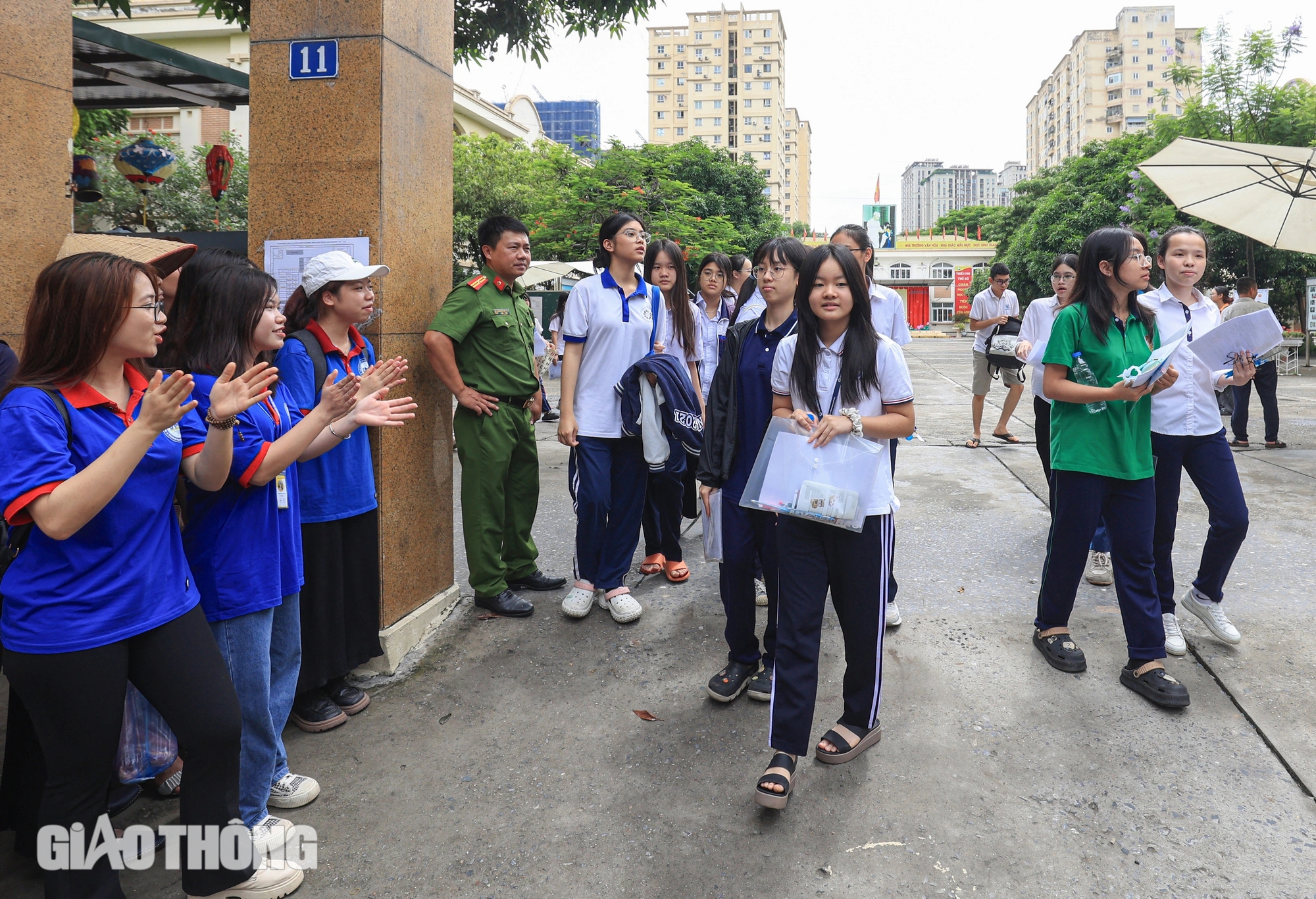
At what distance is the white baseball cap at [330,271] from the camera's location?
121 inches

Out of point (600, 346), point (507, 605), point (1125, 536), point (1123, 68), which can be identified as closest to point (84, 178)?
point (600, 346)

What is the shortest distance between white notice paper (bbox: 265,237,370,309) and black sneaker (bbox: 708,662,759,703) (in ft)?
7.36

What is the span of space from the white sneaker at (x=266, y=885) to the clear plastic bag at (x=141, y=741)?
1.17ft

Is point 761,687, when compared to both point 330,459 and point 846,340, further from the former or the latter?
point 330,459

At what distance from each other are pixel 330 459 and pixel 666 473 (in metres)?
1.95

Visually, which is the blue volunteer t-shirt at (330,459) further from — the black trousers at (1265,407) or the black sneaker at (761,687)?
the black trousers at (1265,407)

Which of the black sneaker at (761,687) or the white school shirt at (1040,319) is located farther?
the white school shirt at (1040,319)

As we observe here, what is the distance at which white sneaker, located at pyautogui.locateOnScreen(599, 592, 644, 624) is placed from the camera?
14.0ft

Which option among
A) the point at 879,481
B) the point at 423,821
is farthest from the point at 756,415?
the point at 423,821

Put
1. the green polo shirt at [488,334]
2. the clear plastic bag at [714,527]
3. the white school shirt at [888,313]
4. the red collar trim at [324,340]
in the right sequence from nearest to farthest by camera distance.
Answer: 1. the red collar trim at [324,340]
2. the clear plastic bag at [714,527]
3. the green polo shirt at [488,334]
4. the white school shirt at [888,313]

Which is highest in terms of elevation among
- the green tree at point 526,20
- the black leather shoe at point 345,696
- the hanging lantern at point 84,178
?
the green tree at point 526,20

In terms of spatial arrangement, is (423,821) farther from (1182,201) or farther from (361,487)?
(1182,201)

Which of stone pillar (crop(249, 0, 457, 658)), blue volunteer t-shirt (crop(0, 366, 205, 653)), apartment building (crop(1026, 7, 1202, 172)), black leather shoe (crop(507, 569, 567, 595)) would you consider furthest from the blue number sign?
apartment building (crop(1026, 7, 1202, 172))

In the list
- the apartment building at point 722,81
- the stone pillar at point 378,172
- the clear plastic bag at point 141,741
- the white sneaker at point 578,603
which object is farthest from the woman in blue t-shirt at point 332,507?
the apartment building at point 722,81
